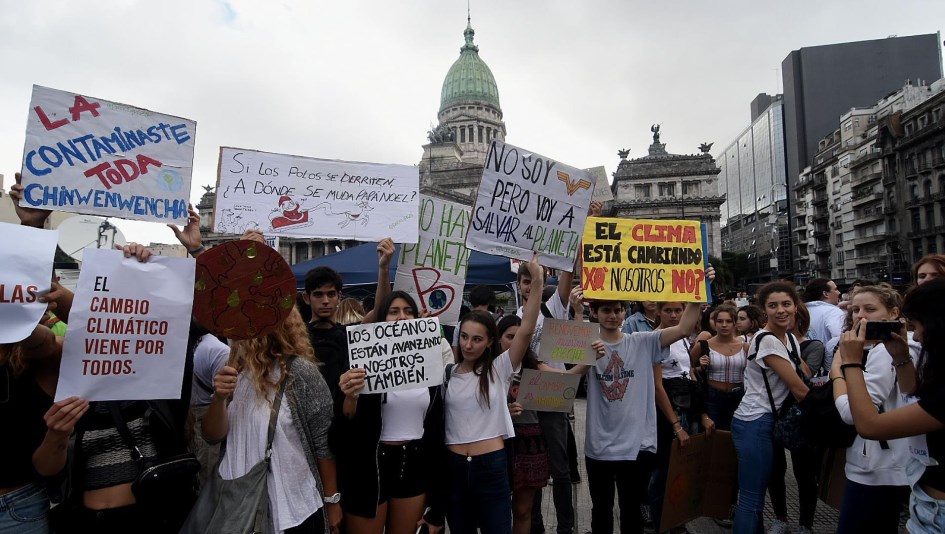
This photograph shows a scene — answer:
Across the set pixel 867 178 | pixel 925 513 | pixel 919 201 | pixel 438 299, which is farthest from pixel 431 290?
pixel 867 178

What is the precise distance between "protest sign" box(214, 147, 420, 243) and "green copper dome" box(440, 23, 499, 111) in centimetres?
7208

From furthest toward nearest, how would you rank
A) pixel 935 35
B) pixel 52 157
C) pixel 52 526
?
pixel 935 35
pixel 52 157
pixel 52 526

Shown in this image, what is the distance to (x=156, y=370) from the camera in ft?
8.28

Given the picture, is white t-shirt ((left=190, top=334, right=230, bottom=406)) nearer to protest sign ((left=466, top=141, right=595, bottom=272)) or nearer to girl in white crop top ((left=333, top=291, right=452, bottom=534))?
girl in white crop top ((left=333, top=291, right=452, bottom=534))

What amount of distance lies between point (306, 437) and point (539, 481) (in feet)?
5.58

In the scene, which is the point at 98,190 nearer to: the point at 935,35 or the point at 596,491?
the point at 596,491

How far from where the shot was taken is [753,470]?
3.68m

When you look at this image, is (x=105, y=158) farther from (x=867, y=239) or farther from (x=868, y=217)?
(x=867, y=239)

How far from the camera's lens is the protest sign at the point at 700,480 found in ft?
13.1

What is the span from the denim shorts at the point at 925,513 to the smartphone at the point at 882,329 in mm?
627

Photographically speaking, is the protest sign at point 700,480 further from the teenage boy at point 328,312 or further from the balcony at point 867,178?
the balcony at point 867,178

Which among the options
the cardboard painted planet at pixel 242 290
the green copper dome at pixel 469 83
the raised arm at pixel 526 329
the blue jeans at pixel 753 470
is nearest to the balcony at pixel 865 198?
the green copper dome at pixel 469 83

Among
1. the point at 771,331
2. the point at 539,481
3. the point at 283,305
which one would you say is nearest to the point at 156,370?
the point at 283,305

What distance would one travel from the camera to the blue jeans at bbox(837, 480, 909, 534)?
2.83 metres
